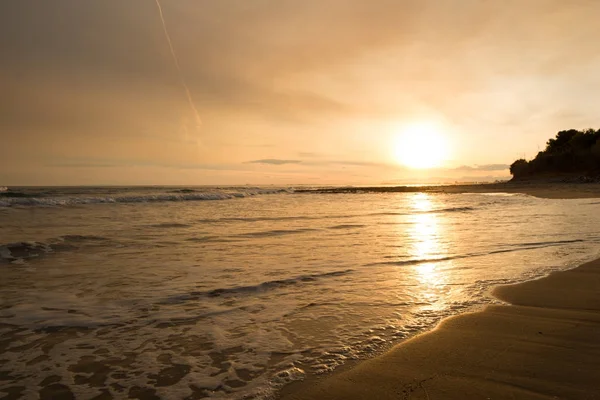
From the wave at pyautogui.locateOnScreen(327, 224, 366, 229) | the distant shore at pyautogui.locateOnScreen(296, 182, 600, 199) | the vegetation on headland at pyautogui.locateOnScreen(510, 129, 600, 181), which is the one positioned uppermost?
the vegetation on headland at pyautogui.locateOnScreen(510, 129, 600, 181)

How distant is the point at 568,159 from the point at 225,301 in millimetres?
83558

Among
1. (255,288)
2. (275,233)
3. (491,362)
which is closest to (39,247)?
(275,233)

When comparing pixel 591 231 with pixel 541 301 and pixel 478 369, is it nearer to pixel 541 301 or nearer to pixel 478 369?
pixel 541 301

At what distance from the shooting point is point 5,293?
239 inches

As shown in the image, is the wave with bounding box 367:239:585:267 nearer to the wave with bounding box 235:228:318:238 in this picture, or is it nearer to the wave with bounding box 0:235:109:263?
the wave with bounding box 235:228:318:238

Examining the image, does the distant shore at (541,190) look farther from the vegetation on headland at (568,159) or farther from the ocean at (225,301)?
the ocean at (225,301)

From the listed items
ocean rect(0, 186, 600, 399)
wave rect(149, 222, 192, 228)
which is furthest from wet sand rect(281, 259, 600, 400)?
wave rect(149, 222, 192, 228)

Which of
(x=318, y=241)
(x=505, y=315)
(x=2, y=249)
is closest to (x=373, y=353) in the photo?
(x=505, y=315)

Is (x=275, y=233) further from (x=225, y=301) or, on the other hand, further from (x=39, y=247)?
(x=225, y=301)

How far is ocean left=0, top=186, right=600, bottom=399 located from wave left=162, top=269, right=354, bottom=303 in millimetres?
35

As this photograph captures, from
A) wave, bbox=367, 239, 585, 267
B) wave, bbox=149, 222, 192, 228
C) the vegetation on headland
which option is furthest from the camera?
the vegetation on headland

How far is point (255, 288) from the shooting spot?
6352mm

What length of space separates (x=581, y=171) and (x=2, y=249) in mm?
81111

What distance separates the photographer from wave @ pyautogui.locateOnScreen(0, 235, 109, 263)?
9.29 m
